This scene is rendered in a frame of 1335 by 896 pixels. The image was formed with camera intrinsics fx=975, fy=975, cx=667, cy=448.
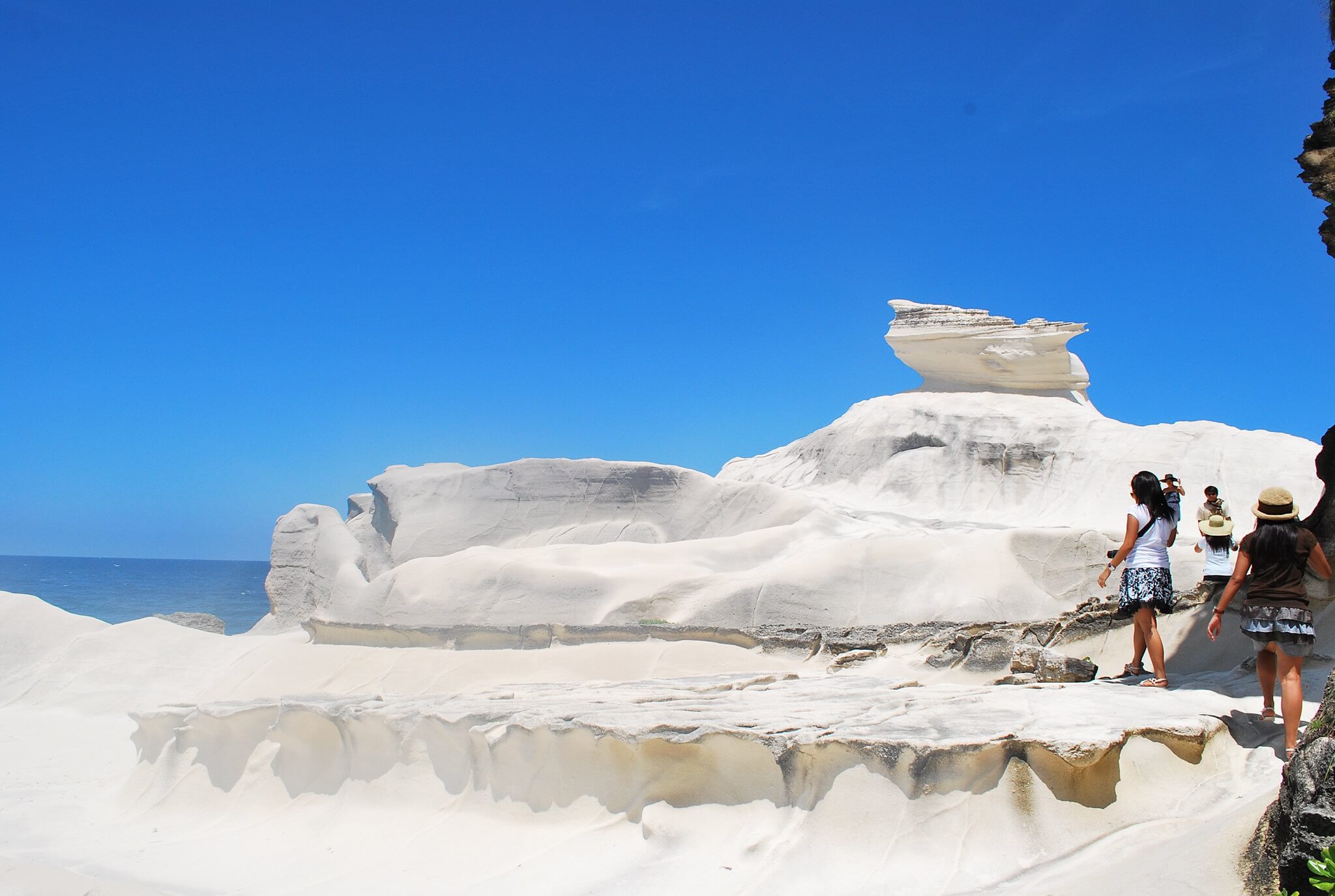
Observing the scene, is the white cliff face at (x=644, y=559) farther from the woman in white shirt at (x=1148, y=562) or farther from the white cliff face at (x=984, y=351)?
the white cliff face at (x=984, y=351)

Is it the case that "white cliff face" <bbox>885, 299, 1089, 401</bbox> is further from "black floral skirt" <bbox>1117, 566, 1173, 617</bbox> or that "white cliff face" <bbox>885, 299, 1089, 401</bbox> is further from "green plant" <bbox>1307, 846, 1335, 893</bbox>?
"green plant" <bbox>1307, 846, 1335, 893</bbox>

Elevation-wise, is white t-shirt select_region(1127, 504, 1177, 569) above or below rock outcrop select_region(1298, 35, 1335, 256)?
below

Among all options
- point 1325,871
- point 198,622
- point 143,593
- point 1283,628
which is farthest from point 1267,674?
point 143,593

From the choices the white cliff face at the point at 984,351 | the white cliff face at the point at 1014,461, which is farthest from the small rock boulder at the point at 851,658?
the white cliff face at the point at 984,351

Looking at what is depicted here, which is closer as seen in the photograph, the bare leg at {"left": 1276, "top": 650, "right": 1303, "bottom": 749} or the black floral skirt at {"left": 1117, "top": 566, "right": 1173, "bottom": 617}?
the bare leg at {"left": 1276, "top": 650, "right": 1303, "bottom": 749}

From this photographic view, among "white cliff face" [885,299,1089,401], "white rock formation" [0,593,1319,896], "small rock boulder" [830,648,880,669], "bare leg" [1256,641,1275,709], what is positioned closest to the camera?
"white rock formation" [0,593,1319,896]

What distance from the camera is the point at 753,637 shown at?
366 inches

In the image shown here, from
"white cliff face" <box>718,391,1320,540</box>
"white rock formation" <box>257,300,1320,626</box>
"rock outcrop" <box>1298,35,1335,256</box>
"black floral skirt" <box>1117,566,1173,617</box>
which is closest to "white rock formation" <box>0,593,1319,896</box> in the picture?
"black floral skirt" <box>1117,566,1173,617</box>

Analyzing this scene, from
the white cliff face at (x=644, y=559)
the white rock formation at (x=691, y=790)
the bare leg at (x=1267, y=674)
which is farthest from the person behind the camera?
the white cliff face at (x=644, y=559)

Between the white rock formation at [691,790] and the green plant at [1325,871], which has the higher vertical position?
the green plant at [1325,871]

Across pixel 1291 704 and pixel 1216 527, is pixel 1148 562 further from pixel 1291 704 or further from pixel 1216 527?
pixel 1291 704

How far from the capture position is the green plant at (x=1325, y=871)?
2.23 metres

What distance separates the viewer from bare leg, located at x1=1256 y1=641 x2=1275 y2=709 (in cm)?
412

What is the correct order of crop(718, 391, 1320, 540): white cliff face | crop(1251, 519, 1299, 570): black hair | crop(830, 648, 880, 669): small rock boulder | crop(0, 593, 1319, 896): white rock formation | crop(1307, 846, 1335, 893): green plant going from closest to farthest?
crop(1307, 846, 1335, 893): green plant < crop(0, 593, 1319, 896): white rock formation < crop(1251, 519, 1299, 570): black hair < crop(830, 648, 880, 669): small rock boulder < crop(718, 391, 1320, 540): white cliff face
